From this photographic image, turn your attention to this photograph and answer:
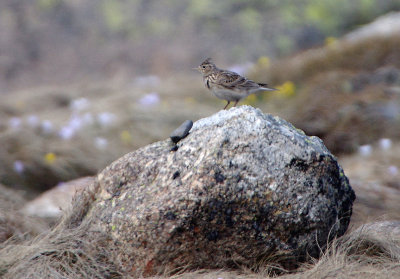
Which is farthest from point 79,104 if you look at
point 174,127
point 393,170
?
point 393,170

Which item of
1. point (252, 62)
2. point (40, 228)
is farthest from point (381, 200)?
point (252, 62)

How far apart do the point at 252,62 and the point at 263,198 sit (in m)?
6.94

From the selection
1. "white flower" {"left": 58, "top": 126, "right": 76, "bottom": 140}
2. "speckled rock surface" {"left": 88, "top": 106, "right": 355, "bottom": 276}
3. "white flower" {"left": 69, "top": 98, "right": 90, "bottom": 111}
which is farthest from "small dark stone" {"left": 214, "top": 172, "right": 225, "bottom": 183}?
"white flower" {"left": 69, "top": 98, "right": 90, "bottom": 111}

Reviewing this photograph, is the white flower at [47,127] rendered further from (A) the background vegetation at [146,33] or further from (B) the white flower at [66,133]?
(A) the background vegetation at [146,33]

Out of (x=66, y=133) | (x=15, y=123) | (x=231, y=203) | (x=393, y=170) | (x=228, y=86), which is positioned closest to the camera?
(x=231, y=203)

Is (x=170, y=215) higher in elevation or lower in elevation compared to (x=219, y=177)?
lower

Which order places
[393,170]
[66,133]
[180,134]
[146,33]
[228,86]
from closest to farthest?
[180,134] → [228,86] → [393,170] → [66,133] → [146,33]

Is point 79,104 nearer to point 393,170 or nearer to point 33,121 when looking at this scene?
point 33,121

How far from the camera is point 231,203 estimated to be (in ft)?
10.8

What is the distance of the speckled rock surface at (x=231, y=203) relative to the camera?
331 cm

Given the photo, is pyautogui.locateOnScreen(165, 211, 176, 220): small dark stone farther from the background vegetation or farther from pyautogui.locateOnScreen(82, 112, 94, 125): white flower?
the background vegetation

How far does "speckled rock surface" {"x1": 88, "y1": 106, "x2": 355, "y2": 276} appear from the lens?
3311mm

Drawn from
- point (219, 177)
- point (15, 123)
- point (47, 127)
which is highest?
point (15, 123)

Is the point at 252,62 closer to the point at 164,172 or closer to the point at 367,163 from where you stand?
the point at 367,163
